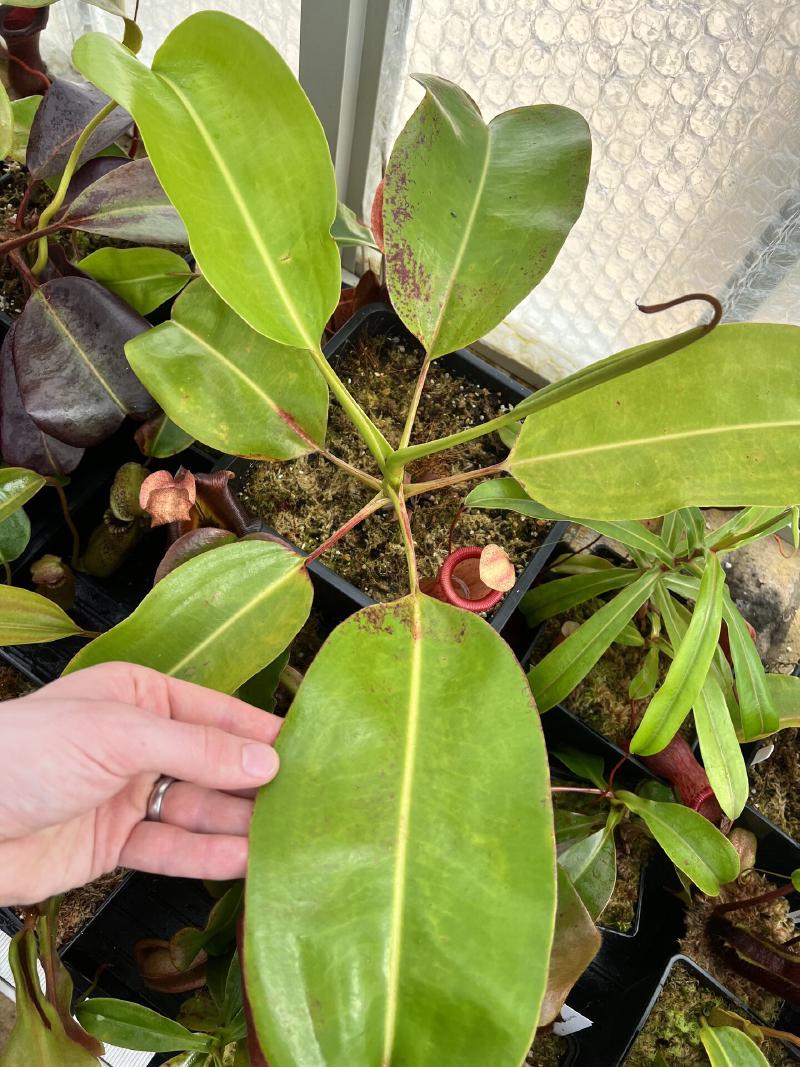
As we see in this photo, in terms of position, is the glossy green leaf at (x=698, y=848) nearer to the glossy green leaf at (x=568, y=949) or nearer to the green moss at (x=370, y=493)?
the glossy green leaf at (x=568, y=949)

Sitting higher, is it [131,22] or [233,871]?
[131,22]

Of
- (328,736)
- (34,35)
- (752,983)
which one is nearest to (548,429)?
(328,736)

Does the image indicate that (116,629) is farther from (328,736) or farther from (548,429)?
(548,429)

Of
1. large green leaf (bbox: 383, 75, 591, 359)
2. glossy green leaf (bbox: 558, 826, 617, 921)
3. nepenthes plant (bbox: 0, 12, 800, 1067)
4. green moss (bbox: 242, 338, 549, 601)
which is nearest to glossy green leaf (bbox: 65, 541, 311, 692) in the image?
nepenthes plant (bbox: 0, 12, 800, 1067)

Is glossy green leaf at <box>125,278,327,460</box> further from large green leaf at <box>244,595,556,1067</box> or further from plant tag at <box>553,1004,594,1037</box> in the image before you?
plant tag at <box>553,1004,594,1037</box>

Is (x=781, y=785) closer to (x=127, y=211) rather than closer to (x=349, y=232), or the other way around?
(x=349, y=232)
